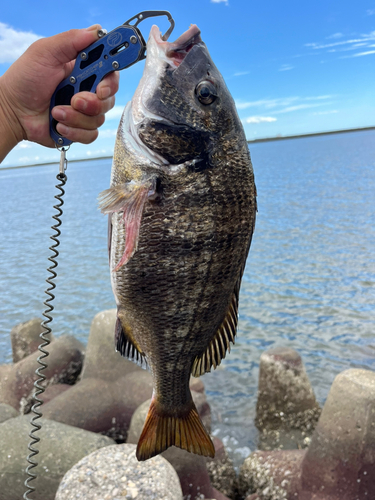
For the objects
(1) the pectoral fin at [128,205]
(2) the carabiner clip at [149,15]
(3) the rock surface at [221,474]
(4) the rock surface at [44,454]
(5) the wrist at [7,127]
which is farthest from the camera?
(3) the rock surface at [221,474]

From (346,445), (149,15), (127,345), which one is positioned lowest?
(346,445)

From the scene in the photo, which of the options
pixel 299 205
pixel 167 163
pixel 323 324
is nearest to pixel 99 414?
pixel 167 163

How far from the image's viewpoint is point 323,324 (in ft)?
36.9

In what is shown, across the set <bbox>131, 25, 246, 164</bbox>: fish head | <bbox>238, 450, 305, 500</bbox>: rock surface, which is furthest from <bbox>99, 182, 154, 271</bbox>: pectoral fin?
<bbox>238, 450, 305, 500</bbox>: rock surface

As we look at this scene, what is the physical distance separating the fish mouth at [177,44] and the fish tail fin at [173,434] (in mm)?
1794

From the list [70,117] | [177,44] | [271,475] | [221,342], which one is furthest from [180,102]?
[271,475]

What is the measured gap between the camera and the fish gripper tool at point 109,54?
2.00m

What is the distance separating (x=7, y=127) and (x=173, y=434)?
2182mm

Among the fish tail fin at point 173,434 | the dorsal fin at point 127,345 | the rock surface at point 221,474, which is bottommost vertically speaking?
the rock surface at point 221,474

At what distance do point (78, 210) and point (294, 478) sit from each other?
33.5m

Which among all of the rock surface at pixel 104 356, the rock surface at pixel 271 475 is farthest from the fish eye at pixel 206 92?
the rock surface at pixel 104 356

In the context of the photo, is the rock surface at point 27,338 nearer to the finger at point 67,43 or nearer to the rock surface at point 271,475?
the rock surface at point 271,475

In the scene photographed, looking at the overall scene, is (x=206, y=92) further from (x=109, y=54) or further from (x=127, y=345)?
(x=127, y=345)

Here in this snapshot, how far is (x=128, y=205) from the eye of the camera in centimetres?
191
